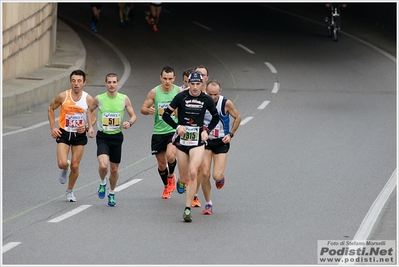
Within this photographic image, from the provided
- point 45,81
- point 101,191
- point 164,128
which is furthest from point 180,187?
point 45,81

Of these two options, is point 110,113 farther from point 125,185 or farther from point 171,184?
point 125,185

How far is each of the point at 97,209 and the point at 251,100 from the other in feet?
36.6

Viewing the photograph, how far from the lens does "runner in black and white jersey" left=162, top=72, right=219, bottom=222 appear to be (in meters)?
11.4

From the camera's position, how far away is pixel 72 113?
487 inches

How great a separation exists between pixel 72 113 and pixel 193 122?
186 cm

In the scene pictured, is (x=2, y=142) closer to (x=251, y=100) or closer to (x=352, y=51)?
(x=251, y=100)

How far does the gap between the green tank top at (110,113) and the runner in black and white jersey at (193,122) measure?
82cm

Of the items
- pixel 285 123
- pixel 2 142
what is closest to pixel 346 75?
pixel 285 123

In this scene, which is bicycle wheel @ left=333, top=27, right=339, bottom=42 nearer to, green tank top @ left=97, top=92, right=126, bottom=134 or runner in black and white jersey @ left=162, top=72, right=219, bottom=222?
green tank top @ left=97, top=92, right=126, bottom=134

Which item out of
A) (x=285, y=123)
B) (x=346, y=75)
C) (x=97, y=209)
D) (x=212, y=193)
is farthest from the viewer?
(x=346, y=75)

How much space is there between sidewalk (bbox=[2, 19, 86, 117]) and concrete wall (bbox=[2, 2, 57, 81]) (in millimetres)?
255

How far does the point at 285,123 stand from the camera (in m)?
19.5

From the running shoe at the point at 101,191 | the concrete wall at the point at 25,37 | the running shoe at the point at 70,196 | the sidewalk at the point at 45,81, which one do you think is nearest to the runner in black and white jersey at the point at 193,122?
the running shoe at the point at 101,191

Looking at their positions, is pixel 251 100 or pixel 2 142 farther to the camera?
→ pixel 251 100
